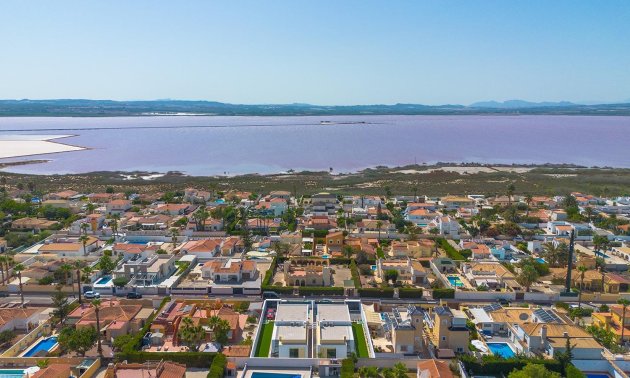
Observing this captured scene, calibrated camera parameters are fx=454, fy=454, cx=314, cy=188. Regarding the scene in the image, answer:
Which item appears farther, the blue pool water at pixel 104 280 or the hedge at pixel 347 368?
the blue pool water at pixel 104 280

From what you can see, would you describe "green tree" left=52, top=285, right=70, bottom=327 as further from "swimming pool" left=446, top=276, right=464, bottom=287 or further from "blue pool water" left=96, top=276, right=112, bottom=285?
"swimming pool" left=446, top=276, right=464, bottom=287

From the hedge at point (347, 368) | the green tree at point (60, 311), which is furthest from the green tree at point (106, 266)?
the hedge at point (347, 368)

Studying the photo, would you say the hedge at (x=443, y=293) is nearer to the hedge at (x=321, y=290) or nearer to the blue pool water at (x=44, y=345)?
the hedge at (x=321, y=290)

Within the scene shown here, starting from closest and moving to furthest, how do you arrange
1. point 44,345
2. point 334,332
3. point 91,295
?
point 334,332 < point 44,345 < point 91,295

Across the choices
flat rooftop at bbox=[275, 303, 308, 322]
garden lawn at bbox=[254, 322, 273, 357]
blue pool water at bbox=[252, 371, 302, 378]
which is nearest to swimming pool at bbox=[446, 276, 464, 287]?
flat rooftop at bbox=[275, 303, 308, 322]

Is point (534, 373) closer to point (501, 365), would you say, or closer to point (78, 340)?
point (501, 365)

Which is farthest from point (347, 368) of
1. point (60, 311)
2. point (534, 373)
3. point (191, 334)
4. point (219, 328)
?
point (60, 311)
